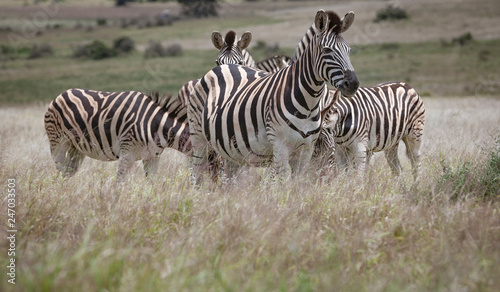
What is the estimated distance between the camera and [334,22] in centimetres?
585

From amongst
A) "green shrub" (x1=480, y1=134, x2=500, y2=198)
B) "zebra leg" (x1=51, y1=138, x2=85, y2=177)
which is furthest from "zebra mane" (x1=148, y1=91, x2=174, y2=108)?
"green shrub" (x1=480, y1=134, x2=500, y2=198)

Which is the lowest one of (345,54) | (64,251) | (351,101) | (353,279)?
(353,279)

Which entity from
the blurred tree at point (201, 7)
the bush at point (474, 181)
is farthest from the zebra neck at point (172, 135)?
the blurred tree at point (201, 7)

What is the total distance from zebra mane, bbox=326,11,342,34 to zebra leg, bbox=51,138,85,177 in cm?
454

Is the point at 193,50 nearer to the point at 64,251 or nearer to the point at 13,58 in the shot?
the point at 13,58

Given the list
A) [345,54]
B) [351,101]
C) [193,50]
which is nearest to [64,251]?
[345,54]

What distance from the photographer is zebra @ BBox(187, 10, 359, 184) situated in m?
5.72

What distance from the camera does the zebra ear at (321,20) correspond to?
577 centimetres

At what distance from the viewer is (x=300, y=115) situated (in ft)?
19.2

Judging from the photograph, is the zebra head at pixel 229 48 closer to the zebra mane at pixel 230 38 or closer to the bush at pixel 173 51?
the zebra mane at pixel 230 38

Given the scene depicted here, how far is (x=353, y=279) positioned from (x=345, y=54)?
2.55 m

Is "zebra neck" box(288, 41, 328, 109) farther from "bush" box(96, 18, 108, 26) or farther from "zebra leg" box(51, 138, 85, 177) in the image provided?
"bush" box(96, 18, 108, 26)

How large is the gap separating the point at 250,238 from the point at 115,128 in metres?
4.50

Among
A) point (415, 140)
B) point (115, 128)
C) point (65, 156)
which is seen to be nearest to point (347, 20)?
point (415, 140)
